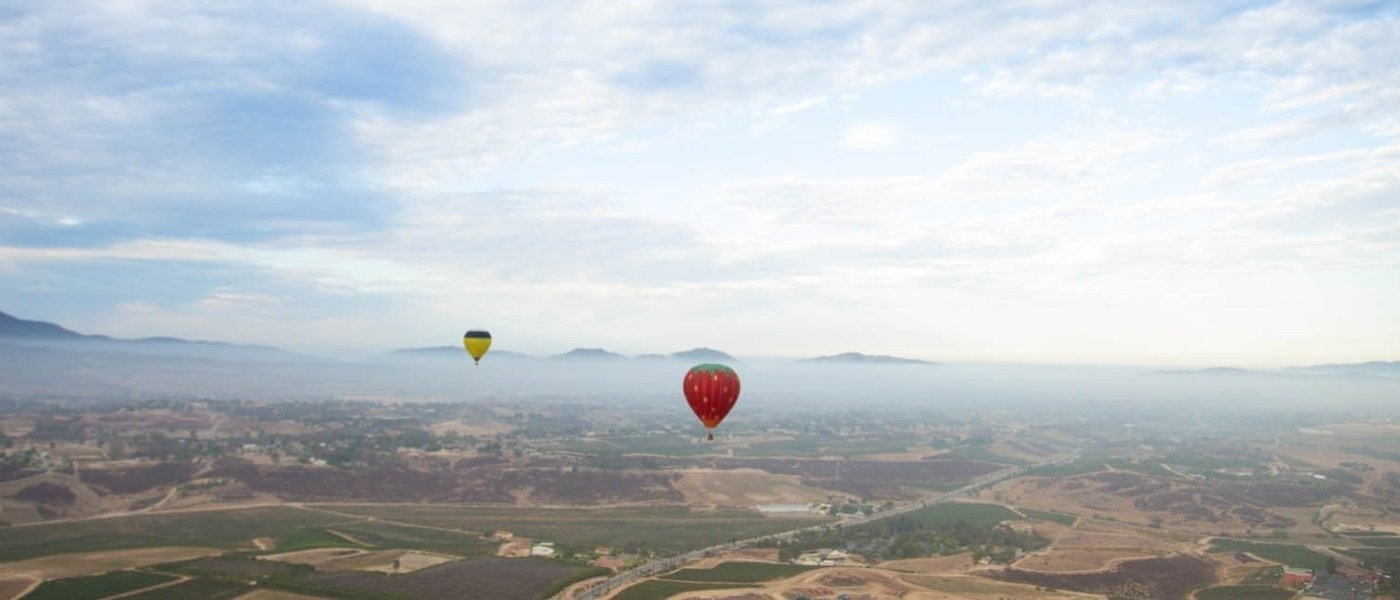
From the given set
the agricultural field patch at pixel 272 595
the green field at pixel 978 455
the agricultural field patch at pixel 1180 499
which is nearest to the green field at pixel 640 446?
the green field at pixel 978 455

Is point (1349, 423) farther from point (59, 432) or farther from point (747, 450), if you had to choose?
point (59, 432)

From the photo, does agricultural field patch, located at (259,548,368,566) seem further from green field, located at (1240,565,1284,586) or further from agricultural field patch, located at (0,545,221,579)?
green field, located at (1240,565,1284,586)

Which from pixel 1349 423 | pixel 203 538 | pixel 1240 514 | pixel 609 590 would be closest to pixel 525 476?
pixel 203 538

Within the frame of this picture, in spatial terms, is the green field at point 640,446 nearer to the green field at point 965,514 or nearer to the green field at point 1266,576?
the green field at point 965,514

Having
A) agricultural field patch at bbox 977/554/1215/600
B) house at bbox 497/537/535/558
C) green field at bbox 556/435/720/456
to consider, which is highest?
green field at bbox 556/435/720/456

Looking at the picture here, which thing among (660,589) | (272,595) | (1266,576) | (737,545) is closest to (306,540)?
(272,595)

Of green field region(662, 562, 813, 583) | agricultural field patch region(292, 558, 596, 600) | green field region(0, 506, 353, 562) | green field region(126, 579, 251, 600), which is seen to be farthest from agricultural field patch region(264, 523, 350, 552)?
green field region(662, 562, 813, 583)

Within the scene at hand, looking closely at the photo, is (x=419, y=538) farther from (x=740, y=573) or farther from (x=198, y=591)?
(x=740, y=573)

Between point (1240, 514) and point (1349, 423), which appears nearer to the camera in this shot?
point (1240, 514)
